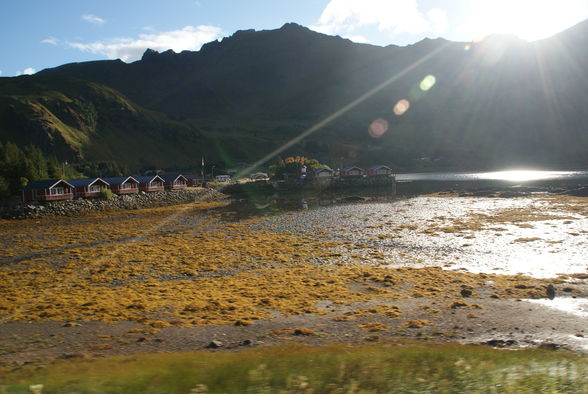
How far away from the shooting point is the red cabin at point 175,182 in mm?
101125

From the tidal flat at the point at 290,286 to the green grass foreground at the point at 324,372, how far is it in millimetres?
1787

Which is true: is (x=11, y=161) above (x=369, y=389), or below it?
above

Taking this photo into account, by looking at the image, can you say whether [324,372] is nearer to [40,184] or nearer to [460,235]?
[460,235]

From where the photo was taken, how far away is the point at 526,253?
117 feet

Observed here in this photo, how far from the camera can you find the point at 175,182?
10350 centimetres

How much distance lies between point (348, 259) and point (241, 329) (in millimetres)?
17401

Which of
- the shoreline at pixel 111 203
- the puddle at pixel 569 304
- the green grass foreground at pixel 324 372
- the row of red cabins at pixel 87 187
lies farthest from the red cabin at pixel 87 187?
the puddle at pixel 569 304

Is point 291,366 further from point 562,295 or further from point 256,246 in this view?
point 256,246

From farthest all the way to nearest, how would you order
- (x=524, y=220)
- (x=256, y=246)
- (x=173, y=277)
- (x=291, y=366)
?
(x=524, y=220) < (x=256, y=246) < (x=173, y=277) < (x=291, y=366)

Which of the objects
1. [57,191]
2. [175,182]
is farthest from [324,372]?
[175,182]

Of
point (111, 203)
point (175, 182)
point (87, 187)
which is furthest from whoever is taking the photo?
point (175, 182)

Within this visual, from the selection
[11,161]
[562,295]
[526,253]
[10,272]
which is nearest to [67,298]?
[10,272]

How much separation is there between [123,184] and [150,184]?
782 cm

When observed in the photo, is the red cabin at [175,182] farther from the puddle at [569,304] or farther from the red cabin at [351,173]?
the puddle at [569,304]
